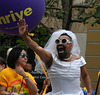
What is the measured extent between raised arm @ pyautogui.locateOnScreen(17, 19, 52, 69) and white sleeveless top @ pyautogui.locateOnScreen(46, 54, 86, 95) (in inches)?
4.0

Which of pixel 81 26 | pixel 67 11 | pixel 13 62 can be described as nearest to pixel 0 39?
pixel 81 26

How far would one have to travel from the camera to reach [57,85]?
3928 millimetres

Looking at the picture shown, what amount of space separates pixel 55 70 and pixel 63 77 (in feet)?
0.42

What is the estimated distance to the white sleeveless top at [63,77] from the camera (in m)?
3.90

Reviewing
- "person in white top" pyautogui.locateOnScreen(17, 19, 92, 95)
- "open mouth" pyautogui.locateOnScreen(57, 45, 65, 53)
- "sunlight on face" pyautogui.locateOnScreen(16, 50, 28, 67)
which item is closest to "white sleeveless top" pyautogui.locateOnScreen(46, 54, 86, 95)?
"person in white top" pyautogui.locateOnScreen(17, 19, 92, 95)

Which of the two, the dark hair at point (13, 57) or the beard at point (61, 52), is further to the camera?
the dark hair at point (13, 57)

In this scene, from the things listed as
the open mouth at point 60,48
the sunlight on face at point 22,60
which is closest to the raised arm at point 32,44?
the open mouth at point 60,48

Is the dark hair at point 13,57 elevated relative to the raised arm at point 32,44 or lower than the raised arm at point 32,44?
lower

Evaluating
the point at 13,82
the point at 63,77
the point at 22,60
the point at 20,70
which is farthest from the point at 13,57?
the point at 63,77

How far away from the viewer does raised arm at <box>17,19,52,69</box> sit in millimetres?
3434

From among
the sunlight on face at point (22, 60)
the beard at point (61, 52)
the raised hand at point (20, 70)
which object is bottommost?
the raised hand at point (20, 70)

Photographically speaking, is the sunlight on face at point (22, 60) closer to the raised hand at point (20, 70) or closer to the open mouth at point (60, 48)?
the raised hand at point (20, 70)

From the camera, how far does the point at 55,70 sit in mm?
3900

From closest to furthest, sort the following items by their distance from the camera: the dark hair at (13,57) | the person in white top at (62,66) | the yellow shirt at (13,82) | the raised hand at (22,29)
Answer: the raised hand at (22,29)
the person in white top at (62,66)
the yellow shirt at (13,82)
the dark hair at (13,57)
